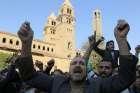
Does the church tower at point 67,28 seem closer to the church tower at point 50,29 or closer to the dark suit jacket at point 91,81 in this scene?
the church tower at point 50,29

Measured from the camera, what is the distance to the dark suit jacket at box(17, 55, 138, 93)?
4164 millimetres

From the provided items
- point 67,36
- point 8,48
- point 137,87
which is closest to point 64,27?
point 67,36

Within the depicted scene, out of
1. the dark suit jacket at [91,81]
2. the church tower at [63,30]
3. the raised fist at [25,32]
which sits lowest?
the dark suit jacket at [91,81]

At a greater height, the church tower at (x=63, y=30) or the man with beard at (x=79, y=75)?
the church tower at (x=63, y=30)

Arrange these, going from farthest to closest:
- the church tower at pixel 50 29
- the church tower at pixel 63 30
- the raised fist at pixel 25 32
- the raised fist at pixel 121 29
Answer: the church tower at pixel 50 29
the church tower at pixel 63 30
the raised fist at pixel 25 32
the raised fist at pixel 121 29

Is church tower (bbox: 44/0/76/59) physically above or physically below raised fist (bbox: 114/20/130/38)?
above

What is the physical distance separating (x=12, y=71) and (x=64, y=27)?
87.3 metres

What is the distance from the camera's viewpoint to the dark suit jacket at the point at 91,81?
4.16 meters

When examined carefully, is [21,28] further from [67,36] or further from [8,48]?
[67,36]

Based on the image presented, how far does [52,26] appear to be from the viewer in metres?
98.4

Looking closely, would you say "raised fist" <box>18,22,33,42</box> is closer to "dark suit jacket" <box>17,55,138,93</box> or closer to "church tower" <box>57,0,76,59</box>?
"dark suit jacket" <box>17,55,138,93</box>

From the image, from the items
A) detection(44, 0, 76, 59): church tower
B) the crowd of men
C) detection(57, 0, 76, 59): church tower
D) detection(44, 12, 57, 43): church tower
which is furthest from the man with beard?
detection(44, 12, 57, 43): church tower

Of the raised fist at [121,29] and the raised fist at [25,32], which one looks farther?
the raised fist at [25,32]

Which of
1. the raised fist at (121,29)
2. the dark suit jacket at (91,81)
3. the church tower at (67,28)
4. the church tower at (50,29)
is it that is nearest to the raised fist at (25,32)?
the dark suit jacket at (91,81)
